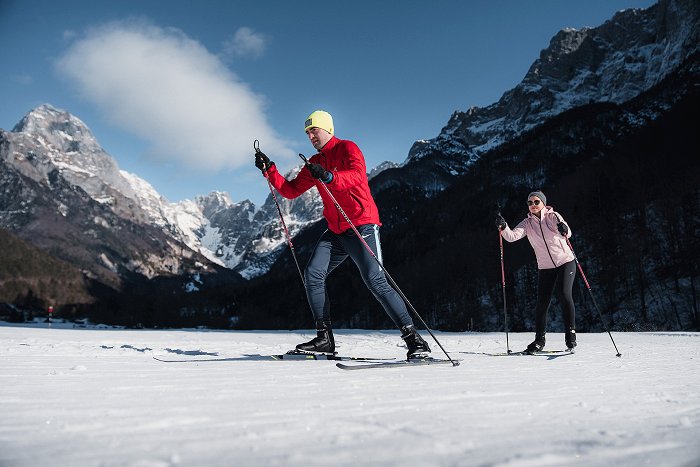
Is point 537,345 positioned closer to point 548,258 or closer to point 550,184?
point 548,258

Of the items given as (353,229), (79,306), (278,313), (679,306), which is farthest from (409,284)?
(79,306)

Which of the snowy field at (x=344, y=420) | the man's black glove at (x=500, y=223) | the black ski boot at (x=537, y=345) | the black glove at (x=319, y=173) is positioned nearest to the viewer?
the snowy field at (x=344, y=420)

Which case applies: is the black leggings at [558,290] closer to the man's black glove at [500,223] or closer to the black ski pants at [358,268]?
the man's black glove at [500,223]

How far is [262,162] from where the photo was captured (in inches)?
211

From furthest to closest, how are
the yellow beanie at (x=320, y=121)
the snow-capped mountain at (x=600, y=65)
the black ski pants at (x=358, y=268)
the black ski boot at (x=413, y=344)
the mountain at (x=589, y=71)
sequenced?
1. the mountain at (x=589, y=71)
2. the snow-capped mountain at (x=600, y=65)
3. the yellow beanie at (x=320, y=121)
4. the black ski pants at (x=358, y=268)
5. the black ski boot at (x=413, y=344)

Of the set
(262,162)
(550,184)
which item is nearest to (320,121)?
(262,162)

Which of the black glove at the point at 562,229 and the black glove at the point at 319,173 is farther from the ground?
the black glove at the point at 319,173

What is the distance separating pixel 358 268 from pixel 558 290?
346 centimetres

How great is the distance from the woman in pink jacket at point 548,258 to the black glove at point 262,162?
3434 millimetres

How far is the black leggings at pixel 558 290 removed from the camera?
6.42 metres

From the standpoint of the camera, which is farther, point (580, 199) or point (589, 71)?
point (589, 71)

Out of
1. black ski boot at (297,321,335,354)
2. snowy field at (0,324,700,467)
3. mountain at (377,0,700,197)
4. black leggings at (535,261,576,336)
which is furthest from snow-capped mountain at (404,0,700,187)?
snowy field at (0,324,700,467)

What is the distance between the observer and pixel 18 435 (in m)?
1.64

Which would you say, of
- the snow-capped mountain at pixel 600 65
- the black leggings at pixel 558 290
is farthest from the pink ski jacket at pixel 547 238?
the snow-capped mountain at pixel 600 65
